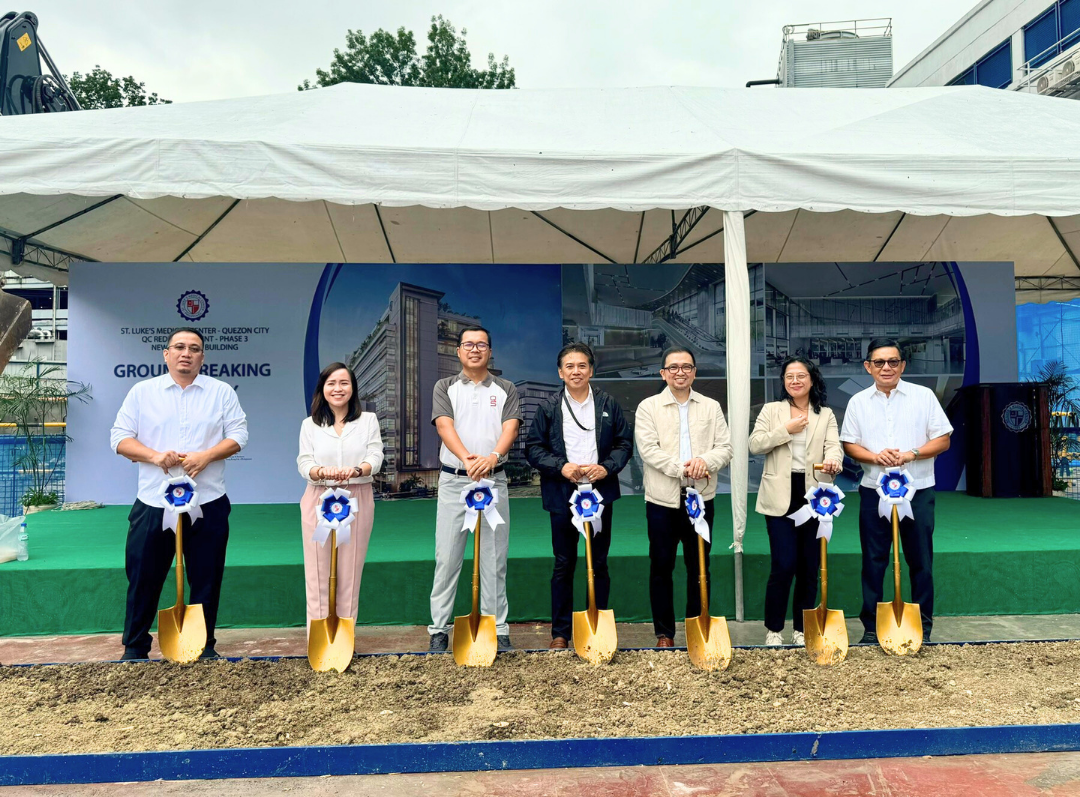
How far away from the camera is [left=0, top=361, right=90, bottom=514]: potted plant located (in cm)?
624

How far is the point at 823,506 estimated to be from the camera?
315 cm

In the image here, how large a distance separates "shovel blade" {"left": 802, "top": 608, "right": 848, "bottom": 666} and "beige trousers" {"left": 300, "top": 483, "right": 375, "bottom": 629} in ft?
6.26

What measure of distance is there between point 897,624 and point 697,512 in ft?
3.32

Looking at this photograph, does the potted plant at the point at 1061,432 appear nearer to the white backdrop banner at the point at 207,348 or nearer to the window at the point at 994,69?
the white backdrop banner at the point at 207,348

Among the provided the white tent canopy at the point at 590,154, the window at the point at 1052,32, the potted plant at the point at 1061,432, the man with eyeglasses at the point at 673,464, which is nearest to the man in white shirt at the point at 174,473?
the white tent canopy at the point at 590,154

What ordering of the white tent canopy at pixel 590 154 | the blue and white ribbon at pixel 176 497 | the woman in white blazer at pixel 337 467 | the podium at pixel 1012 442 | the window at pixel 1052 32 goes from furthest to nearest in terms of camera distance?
the window at pixel 1052 32, the podium at pixel 1012 442, the white tent canopy at pixel 590 154, the woman in white blazer at pixel 337 467, the blue and white ribbon at pixel 176 497

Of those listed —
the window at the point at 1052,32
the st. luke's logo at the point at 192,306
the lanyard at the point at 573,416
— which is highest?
the window at the point at 1052,32

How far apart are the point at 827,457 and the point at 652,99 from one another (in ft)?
9.92

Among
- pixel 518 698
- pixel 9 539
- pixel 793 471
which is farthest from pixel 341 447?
pixel 9 539

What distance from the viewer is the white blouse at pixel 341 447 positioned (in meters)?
3.19

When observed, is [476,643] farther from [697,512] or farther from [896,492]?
[896,492]

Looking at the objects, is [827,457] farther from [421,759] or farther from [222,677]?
[222,677]

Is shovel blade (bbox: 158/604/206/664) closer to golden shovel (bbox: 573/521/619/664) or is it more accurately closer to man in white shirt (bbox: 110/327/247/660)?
man in white shirt (bbox: 110/327/247/660)

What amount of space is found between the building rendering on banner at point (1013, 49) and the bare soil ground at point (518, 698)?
15805 mm
